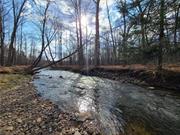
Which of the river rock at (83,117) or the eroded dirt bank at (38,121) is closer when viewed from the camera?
the eroded dirt bank at (38,121)

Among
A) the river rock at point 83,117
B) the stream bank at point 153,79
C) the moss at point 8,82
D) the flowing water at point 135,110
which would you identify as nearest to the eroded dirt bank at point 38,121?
the river rock at point 83,117

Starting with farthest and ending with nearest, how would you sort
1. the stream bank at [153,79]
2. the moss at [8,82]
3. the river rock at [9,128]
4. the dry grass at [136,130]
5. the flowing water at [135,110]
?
the stream bank at [153,79] → the moss at [8,82] → the flowing water at [135,110] → the dry grass at [136,130] → the river rock at [9,128]

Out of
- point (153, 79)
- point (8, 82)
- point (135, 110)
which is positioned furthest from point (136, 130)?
point (8, 82)

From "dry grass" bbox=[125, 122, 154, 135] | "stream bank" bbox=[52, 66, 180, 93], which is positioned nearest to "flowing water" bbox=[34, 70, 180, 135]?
"dry grass" bbox=[125, 122, 154, 135]

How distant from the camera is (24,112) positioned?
617 centimetres

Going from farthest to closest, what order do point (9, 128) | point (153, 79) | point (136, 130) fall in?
point (153, 79)
point (136, 130)
point (9, 128)

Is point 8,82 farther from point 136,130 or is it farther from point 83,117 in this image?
point 136,130

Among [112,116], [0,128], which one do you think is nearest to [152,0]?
[112,116]

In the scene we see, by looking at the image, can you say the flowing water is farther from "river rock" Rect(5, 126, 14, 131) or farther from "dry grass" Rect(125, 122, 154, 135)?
"river rock" Rect(5, 126, 14, 131)

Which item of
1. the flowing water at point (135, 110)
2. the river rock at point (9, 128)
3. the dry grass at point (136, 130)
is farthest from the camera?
the flowing water at point (135, 110)

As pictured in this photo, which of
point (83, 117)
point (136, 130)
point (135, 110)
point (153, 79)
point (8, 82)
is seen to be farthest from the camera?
point (153, 79)

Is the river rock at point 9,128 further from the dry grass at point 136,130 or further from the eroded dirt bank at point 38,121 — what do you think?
the dry grass at point 136,130

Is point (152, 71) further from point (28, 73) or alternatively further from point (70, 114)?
point (28, 73)

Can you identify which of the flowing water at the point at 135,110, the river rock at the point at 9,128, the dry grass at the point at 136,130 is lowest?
the dry grass at the point at 136,130
